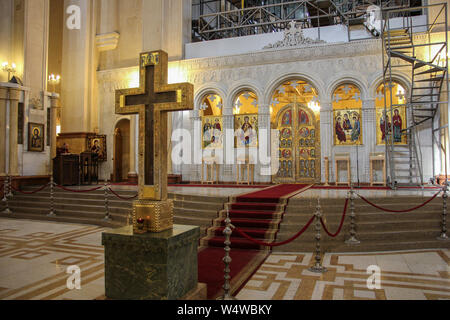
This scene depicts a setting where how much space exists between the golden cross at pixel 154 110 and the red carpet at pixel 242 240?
141cm

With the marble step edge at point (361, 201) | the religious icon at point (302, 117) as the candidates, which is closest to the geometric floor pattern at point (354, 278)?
the marble step edge at point (361, 201)

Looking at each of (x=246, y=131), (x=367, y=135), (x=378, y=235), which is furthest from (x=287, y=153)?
(x=378, y=235)

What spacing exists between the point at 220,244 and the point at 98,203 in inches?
184

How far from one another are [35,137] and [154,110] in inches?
411

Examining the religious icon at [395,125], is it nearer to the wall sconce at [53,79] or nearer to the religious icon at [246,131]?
the religious icon at [246,131]

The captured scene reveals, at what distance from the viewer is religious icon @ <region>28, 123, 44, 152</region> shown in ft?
39.1

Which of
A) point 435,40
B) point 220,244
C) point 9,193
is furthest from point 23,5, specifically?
point 435,40

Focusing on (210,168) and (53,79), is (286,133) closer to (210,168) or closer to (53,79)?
(210,168)

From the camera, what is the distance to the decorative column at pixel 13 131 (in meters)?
11.3

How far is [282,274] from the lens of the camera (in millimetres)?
4543

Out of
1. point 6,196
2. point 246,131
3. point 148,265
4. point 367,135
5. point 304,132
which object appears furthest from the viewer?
point 246,131

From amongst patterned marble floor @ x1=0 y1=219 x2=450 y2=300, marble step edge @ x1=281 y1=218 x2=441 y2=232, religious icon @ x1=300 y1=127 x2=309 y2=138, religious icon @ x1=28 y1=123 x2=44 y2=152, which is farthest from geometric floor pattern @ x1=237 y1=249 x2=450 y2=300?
religious icon @ x1=28 y1=123 x2=44 y2=152

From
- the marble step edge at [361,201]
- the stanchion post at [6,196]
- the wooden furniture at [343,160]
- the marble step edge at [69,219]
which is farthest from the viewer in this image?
the wooden furniture at [343,160]

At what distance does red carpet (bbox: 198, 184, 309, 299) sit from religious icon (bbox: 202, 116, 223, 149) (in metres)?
5.98
